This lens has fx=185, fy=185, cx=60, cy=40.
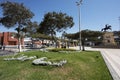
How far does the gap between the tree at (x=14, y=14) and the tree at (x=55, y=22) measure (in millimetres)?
8849

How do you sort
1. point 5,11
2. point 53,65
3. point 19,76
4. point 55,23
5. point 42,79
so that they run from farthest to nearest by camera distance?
point 55,23, point 5,11, point 53,65, point 19,76, point 42,79

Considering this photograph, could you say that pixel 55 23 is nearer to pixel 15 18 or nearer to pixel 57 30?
pixel 57 30

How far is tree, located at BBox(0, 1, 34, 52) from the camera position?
31672 millimetres

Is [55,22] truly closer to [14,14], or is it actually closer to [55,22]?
[55,22]

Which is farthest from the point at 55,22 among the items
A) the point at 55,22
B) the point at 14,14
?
the point at 14,14

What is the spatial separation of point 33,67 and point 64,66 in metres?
1.84

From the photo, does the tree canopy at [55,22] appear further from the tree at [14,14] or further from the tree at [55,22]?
the tree at [14,14]

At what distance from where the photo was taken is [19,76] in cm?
945

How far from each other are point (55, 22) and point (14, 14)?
1167 cm

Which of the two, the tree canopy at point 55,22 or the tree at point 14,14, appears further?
the tree canopy at point 55,22

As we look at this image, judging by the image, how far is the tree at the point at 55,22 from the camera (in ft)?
136

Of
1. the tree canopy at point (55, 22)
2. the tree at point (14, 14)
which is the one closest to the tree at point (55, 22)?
the tree canopy at point (55, 22)

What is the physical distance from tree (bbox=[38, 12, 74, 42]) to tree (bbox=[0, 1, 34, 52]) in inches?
348

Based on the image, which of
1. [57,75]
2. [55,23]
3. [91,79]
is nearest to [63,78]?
[57,75]
